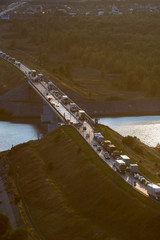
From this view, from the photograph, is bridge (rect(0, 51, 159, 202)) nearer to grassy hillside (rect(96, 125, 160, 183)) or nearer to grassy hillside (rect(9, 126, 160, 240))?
grassy hillside (rect(9, 126, 160, 240))

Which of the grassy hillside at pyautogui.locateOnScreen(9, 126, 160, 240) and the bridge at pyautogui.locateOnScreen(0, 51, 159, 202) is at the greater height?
the bridge at pyautogui.locateOnScreen(0, 51, 159, 202)

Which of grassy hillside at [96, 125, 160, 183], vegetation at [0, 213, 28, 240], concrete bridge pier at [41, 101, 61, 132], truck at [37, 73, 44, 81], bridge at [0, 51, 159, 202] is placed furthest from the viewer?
truck at [37, 73, 44, 81]

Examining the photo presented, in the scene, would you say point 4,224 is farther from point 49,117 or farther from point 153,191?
point 49,117

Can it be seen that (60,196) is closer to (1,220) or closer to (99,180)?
(99,180)

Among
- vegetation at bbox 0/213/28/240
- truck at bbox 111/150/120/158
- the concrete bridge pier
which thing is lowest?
vegetation at bbox 0/213/28/240

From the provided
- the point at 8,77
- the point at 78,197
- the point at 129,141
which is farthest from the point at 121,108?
the point at 78,197

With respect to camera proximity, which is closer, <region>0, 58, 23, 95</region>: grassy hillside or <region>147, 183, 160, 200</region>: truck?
<region>147, 183, 160, 200</region>: truck

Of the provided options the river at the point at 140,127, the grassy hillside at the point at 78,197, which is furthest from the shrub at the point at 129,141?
the river at the point at 140,127

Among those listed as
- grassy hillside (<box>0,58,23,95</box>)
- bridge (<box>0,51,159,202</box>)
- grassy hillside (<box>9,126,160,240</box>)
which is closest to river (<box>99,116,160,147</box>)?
bridge (<box>0,51,159,202</box>)
